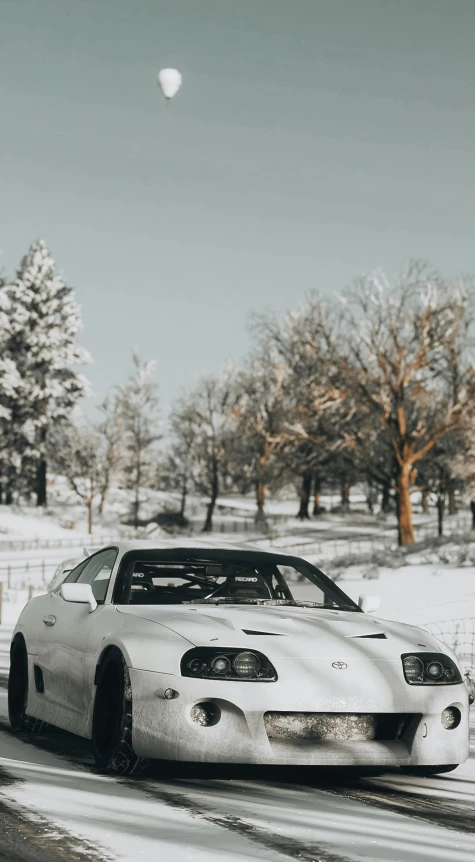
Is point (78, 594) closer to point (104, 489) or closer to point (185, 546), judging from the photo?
point (185, 546)

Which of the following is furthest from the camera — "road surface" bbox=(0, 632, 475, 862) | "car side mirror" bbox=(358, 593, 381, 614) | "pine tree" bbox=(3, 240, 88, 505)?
"pine tree" bbox=(3, 240, 88, 505)

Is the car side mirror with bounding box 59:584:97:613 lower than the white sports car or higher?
higher

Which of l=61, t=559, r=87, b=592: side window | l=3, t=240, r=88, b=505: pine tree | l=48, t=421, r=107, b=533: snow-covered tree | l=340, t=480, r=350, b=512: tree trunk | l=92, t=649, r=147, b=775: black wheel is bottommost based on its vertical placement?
l=92, t=649, r=147, b=775: black wheel

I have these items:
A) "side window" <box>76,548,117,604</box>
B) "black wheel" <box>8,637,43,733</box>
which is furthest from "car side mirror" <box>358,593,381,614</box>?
"black wheel" <box>8,637,43,733</box>

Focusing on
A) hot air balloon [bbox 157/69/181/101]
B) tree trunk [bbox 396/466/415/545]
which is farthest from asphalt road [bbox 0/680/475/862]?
tree trunk [bbox 396/466/415/545]

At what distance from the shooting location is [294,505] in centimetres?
10544

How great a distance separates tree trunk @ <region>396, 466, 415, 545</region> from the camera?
4675cm

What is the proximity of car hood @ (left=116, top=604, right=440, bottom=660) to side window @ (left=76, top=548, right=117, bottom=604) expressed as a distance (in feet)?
3.22

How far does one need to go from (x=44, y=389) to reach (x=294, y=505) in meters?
37.3

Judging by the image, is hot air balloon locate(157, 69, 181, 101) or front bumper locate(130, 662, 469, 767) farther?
hot air balloon locate(157, 69, 181, 101)

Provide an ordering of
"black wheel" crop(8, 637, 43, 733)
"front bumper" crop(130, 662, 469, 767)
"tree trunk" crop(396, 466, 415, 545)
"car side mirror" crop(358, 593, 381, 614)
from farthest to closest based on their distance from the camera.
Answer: "tree trunk" crop(396, 466, 415, 545) → "black wheel" crop(8, 637, 43, 733) → "car side mirror" crop(358, 593, 381, 614) → "front bumper" crop(130, 662, 469, 767)

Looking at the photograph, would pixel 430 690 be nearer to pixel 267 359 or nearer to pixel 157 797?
pixel 157 797

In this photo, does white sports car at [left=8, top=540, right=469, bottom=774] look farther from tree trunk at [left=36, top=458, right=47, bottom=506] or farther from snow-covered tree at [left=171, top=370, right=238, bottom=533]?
snow-covered tree at [left=171, top=370, right=238, bottom=533]

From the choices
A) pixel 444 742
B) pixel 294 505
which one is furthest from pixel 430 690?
pixel 294 505
